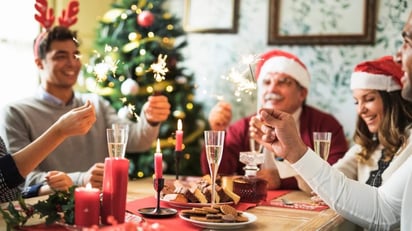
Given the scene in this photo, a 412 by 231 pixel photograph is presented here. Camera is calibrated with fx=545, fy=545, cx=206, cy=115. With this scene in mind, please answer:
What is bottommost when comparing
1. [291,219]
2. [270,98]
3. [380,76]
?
[291,219]

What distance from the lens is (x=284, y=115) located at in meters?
1.96

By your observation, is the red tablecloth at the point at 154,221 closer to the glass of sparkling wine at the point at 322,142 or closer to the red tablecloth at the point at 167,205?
the red tablecloth at the point at 167,205

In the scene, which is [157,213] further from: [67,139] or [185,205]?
[67,139]

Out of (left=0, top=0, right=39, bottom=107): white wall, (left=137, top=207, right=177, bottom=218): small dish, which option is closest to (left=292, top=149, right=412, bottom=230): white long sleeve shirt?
(left=137, top=207, right=177, bottom=218): small dish

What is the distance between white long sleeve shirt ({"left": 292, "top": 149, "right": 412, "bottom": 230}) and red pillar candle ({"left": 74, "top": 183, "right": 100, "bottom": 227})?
0.78 meters

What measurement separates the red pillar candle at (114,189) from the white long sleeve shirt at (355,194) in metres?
0.67

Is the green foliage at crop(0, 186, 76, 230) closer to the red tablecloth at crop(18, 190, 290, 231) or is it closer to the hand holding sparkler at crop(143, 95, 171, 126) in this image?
the red tablecloth at crop(18, 190, 290, 231)

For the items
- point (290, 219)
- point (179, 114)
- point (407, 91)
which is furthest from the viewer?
point (179, 114)

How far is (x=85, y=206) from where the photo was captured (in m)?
1.53

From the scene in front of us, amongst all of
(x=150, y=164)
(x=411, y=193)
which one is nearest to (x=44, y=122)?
(x=150, y=164)

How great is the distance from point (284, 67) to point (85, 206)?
6.24 ft

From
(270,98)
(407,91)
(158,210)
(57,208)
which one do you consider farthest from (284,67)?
(57,208)

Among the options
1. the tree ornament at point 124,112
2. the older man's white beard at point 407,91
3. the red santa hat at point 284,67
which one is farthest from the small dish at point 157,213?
the red santa hat at point 284,67

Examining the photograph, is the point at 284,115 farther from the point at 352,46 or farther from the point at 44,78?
the point at 352,46
